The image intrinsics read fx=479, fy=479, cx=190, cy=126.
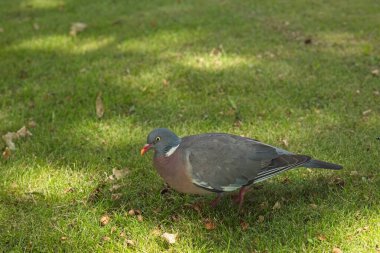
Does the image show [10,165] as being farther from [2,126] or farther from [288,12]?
[288,12]

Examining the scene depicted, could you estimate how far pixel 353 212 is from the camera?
3645mm

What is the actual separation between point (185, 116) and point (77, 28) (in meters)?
4.24

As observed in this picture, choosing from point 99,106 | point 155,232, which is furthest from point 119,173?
point 99,106

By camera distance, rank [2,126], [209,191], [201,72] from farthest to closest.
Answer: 1. [201,72]
2. [2,126]
3. [209,191]

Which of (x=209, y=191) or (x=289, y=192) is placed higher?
(x=209, y=191)

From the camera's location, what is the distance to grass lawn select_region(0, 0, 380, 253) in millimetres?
3566

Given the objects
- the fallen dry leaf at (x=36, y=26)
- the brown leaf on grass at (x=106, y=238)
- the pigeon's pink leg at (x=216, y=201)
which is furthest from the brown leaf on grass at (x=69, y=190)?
the fallen dry leaf at (x=36, y=26)

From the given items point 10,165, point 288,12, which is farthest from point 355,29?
point 10,165

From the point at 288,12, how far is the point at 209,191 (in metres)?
7.03

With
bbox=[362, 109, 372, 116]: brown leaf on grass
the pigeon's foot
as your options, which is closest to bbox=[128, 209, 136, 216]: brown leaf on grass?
the pigeon's foot

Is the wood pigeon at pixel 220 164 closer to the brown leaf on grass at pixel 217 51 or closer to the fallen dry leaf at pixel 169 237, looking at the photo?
the fallen dry leaf at pixel 169 237

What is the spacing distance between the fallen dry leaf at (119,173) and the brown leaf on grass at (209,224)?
1.06m

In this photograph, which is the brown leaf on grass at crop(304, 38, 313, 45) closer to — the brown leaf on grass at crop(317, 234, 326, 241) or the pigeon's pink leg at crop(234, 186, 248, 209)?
the pigeon's pink leg at crop(234, 186, 248, 209)

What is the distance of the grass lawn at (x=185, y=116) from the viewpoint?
11.7 ft
